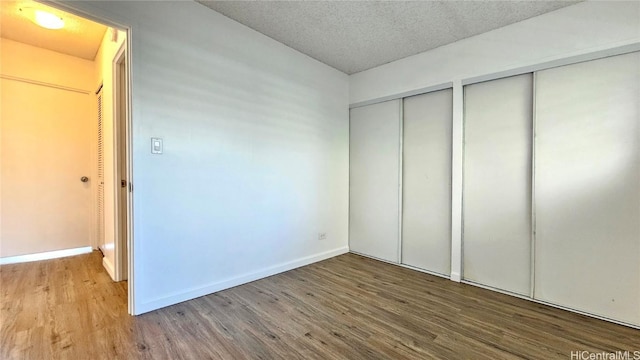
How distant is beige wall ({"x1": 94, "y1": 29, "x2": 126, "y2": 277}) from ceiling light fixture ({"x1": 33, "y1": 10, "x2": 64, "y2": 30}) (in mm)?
382

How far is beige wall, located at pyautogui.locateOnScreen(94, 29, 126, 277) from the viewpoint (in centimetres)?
285

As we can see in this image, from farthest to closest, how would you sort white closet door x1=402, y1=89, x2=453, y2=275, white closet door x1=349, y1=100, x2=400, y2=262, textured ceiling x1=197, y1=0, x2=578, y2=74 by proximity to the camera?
white closet door x1=349, y1=100, x2=400, y2=262
white closet door x1=402, y1=89, x2=453, y2=275
textured ceiling x1=197, y1=0, x2=578, y2=74

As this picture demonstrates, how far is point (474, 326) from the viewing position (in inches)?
80.0

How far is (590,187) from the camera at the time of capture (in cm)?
221

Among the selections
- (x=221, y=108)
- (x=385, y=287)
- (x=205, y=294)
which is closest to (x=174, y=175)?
(x=221, y=108)

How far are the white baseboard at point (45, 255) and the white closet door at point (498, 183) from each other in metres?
4.86

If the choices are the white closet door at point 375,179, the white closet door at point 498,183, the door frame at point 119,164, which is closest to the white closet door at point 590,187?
the white closet door at point 498,183

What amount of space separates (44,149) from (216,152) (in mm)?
2715

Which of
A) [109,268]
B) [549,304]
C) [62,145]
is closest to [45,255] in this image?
[109,268]

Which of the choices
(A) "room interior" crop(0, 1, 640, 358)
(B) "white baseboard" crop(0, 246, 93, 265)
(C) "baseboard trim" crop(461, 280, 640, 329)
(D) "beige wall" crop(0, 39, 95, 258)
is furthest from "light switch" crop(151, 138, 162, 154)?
(C) "baseboard trim" crop(461, 280, 640, 329)

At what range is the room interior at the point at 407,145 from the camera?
6.97 ft

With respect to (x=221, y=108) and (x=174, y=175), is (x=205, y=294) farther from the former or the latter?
(x=221, y=108)

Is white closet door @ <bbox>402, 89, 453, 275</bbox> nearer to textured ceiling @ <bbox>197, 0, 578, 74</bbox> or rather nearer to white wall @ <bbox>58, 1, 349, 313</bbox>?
textured ceiling @ <bbox>197, 0, 578, 74</bbox>

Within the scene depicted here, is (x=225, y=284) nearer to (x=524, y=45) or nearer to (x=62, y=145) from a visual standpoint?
(x=62, y=145)
